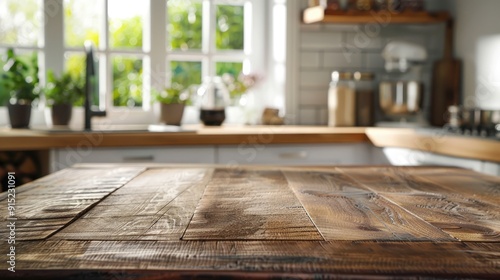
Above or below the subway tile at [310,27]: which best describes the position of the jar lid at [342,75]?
below

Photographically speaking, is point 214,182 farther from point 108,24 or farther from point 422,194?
point 108,24

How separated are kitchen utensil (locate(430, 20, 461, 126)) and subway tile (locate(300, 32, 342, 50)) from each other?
1.92ft

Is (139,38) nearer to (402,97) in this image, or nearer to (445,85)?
(402,97)

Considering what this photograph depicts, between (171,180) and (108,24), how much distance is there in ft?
7.60

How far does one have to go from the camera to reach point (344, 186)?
147 centimetres

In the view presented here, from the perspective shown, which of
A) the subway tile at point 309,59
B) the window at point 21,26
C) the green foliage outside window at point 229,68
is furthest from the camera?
the green foliage outside window at point 229,68

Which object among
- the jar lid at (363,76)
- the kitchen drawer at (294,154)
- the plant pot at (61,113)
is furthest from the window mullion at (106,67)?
the jar lid at (363,76)

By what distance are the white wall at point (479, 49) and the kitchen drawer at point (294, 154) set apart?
27.0 inches

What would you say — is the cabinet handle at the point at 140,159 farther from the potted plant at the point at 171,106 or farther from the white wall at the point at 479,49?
the white wall at the point at 479,49

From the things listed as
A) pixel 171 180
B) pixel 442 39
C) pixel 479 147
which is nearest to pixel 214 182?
pixel 171 180

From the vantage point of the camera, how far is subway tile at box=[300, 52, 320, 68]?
376 cm

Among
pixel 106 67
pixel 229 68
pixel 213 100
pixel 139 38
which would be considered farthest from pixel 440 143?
pixel 139 38

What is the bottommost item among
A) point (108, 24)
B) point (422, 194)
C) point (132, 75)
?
point (422, 194)

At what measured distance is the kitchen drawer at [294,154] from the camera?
3031 millimetres
